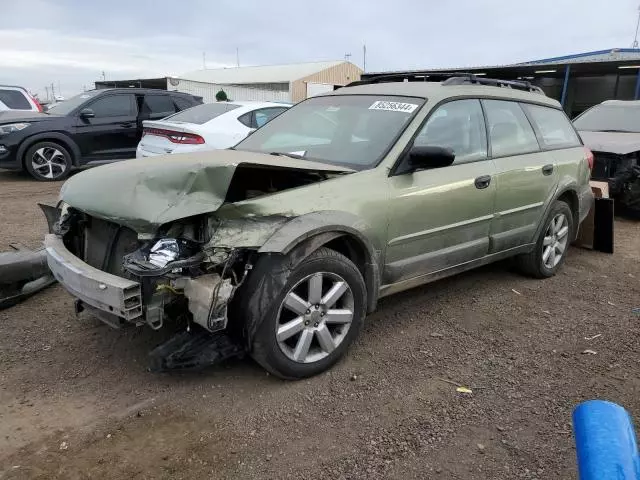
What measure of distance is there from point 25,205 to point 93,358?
16.8 feet

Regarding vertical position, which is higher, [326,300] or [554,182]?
[554,182]

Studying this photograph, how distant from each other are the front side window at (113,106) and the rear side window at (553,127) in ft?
25.9

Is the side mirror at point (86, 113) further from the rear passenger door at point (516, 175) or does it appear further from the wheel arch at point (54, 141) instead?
the rear passenger door at point (516, 175)

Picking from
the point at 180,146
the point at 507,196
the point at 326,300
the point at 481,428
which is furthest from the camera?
the point at 180,146

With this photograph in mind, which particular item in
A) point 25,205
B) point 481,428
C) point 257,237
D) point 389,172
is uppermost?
point 389,172

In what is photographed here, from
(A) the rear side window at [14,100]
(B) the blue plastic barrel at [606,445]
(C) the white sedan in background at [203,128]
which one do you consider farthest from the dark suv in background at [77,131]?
(B) the blue plastic barrel at [606,445]

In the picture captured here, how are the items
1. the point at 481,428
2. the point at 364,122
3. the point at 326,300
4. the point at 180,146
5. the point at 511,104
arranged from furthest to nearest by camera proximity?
the point at 180,146 → the point at 511,104 → the point at 364,122 → the point at 326,300 → the point at 481,428

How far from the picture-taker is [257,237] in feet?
9.20

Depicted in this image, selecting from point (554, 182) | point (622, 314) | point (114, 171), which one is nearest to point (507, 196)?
point (554, 182)

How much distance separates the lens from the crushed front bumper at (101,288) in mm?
2566

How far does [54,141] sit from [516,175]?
8278mm

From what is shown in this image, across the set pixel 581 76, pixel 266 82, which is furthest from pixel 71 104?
pixel 266 82

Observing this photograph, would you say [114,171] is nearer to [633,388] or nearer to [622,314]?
[633,388]

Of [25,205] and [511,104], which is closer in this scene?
[511,104]
